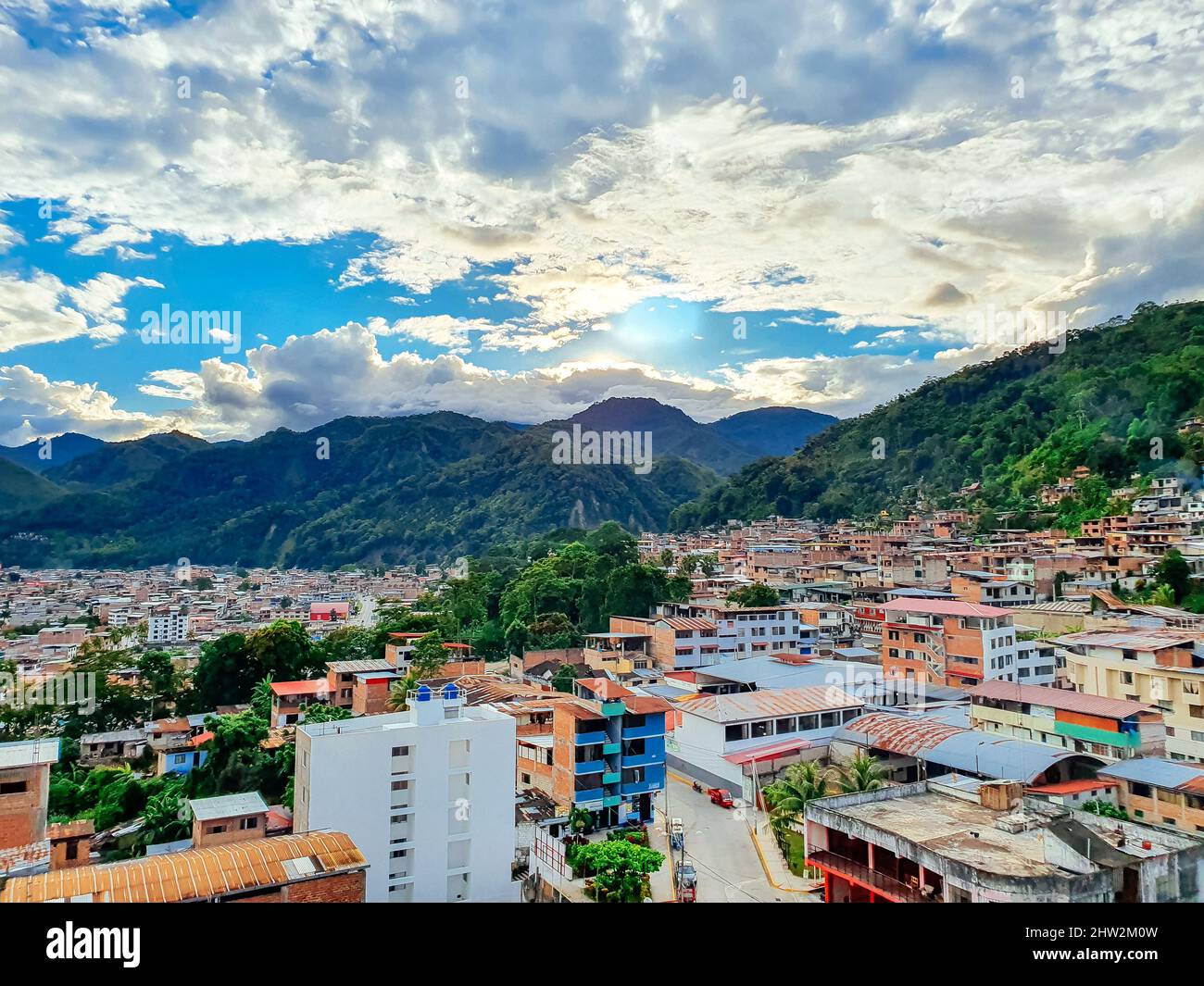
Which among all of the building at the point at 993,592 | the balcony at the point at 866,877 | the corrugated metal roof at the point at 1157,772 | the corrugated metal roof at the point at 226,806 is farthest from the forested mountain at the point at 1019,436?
the corrugated metal roof at the point at 226,806

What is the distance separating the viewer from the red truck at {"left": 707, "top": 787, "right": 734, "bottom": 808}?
30.3ft

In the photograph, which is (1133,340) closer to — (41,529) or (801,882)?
(801,882)

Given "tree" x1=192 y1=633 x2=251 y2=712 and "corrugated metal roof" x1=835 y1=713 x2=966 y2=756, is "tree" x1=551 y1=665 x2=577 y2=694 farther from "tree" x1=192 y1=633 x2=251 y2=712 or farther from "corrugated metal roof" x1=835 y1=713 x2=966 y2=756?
"tree" x1=192 y1=633 x2=251 y2=712

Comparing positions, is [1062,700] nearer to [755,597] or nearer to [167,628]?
[755,597]

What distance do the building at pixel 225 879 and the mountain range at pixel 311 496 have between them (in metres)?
41.4

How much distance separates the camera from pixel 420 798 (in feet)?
22.0

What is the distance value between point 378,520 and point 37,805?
46.1 meters

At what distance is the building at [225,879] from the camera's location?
3.33 meters

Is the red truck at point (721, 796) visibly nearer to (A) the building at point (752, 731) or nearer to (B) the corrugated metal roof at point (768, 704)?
(A) the building at point (752, 731)

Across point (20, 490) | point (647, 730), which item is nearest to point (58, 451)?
point (20, 490)

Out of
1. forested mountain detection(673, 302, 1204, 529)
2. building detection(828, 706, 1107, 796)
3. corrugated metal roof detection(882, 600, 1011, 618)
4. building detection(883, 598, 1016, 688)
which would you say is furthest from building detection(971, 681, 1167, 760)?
forested mountain detection(673, 302, 1204, 529)

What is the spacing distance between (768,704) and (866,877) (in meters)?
5.02

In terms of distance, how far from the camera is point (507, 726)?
7090 mm

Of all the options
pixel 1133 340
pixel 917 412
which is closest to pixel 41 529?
pixel 917 412
